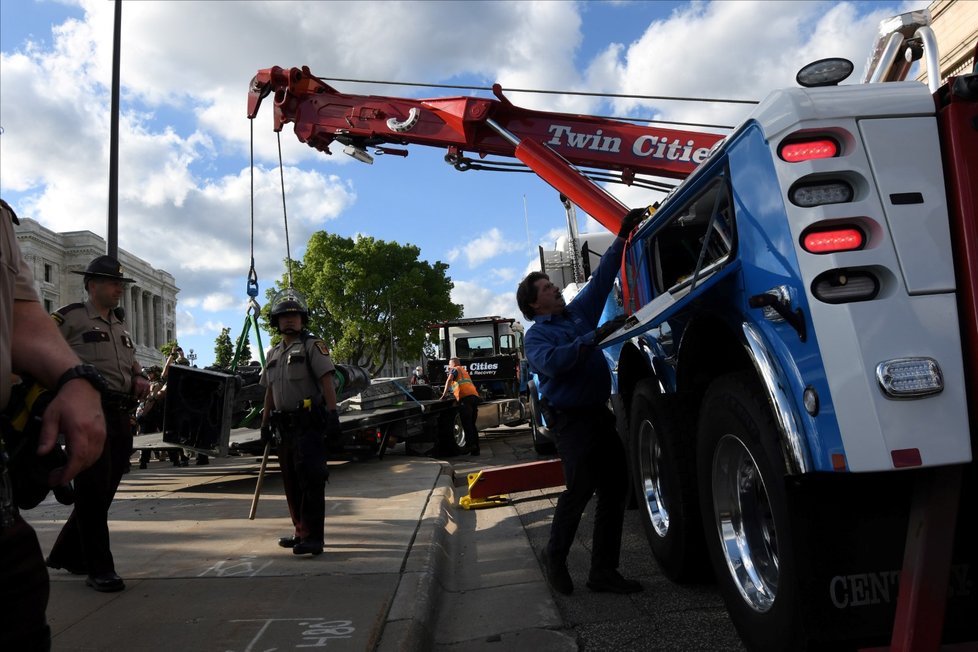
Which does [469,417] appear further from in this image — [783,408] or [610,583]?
[783,408]

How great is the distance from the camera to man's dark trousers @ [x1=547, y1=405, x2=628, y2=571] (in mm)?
4332

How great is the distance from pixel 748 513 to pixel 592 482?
1323 mm

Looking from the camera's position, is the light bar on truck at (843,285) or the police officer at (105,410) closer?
the light bar on truck at (843,285)

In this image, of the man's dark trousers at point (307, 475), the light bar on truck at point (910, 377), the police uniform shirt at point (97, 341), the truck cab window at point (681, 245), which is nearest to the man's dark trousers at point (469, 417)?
the man's dark trousers at point (307, 475)

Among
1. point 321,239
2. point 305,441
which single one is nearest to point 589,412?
point 305,441

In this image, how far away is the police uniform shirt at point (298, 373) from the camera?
5.48 metres

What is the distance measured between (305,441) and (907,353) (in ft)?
13.1

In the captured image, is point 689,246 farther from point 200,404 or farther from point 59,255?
point 59,255

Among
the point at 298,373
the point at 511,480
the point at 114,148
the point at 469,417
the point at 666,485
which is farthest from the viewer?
the point at 469,417

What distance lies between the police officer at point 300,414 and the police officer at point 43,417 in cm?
344

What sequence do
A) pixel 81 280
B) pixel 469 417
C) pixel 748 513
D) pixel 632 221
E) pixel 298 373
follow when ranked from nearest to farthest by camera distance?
pixel 748 513 → pixel 632 221 → pixel 298 373 → pixel 469 417 → pixel 81 280

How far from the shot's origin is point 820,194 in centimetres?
234

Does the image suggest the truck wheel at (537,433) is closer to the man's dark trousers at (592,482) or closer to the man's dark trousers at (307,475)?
the man's dark trousers at (307,475)

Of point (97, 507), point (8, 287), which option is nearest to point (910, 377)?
point (8, 287)
